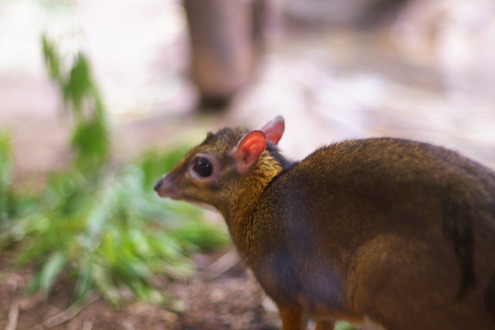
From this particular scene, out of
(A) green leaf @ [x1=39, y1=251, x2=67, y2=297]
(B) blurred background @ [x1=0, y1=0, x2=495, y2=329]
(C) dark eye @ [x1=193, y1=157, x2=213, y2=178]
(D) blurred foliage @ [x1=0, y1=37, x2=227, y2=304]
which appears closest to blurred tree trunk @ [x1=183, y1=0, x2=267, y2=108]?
(B) blurred background @ [x1=0, y1=0, x2=495, y2=329]

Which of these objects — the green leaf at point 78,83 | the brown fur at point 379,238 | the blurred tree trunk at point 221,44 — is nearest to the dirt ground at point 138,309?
the brown fur at point 379,238

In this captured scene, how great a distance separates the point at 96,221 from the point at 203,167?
1.74 meters

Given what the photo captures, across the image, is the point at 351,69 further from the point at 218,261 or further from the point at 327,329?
→ the point at 327,329

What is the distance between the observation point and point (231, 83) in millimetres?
8031

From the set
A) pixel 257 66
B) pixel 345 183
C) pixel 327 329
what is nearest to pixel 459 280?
pixel 345 183

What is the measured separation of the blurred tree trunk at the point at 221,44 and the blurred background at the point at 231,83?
18 millimetres

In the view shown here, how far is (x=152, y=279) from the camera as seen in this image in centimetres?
418

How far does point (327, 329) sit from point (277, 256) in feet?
2.00

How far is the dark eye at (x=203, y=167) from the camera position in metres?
3.21

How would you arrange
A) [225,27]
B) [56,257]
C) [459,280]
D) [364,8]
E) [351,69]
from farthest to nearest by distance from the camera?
[364,8]
[351,69]
[225,27]
[56,257]
[459,280]

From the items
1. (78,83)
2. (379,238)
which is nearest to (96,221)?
(78,83)

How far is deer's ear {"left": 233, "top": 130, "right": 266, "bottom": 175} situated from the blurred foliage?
1.40 metres

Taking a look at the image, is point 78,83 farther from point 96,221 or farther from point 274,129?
point 274,129

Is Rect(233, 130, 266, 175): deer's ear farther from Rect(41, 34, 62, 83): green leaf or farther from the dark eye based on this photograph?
Rect(41, 34, 62, 83): green leaf
